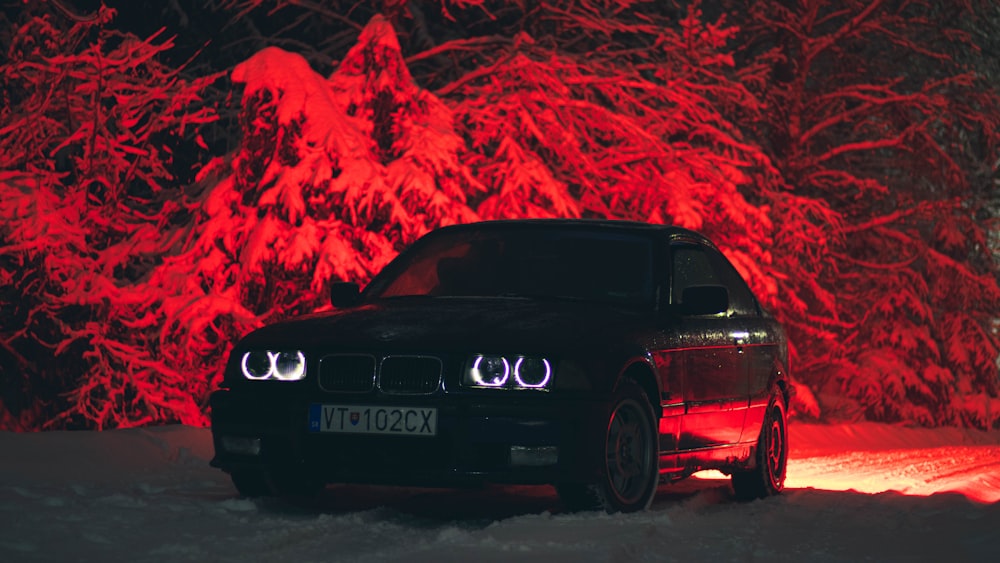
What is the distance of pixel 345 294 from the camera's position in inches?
356

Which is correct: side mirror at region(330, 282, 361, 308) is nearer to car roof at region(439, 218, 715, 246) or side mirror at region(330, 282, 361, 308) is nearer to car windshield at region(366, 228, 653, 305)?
car windshield at region(366, 228, 653, 305)

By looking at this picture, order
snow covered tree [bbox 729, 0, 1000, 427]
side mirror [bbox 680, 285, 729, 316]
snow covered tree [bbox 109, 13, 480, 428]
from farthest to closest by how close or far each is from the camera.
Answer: snow covered tree [bbox 729, 0, 1000, 427] → snow covered tree [bbox 109, 13, 480, 428] → side mirror [bbox 680, 285, 729, 316]

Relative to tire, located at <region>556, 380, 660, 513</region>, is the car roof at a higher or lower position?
higher

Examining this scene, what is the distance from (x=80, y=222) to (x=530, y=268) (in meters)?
9.98

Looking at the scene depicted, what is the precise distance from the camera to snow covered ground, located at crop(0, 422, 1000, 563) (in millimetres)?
6461

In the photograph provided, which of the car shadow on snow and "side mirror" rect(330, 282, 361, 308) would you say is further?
"side mirror" rect(330, 282, 361, 308)

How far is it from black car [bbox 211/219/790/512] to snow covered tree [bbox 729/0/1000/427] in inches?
625

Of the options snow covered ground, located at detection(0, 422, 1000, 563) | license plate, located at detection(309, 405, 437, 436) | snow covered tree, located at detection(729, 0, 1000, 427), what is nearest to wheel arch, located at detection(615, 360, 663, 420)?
snow covered ground, located at detection(0, 422, 1000, 563)

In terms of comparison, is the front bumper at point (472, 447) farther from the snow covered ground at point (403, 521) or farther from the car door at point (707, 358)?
the car door at point (707, 358)

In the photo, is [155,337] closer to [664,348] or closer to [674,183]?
[674,183]

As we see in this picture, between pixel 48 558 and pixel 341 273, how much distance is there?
957cm

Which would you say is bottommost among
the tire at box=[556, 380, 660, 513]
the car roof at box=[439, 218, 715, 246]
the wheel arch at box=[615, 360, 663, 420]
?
the tire at box=[556, 380, 660, 513]

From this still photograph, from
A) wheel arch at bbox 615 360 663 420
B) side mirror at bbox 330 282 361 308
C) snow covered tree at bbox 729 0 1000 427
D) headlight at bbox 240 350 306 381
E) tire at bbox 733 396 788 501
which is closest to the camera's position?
headlight at bbox 240 350 306 381

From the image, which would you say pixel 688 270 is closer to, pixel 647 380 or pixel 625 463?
pixel 647 380
